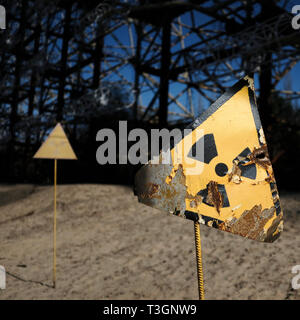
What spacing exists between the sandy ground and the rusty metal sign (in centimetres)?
206

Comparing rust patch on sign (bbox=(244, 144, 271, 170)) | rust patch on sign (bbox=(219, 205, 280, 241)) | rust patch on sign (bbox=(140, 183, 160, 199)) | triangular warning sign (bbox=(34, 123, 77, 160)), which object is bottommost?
rust patch on sign (bbox=(219, 205, 280, 241))

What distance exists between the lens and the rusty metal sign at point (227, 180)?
126 cm

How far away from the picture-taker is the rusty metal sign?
4.15 ft

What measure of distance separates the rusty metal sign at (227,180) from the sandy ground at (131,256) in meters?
2.06

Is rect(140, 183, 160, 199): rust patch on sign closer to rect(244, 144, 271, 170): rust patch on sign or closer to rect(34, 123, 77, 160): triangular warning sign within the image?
rect(244, 144, 271, 170): rust patch on sign

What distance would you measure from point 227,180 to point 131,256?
129 inches

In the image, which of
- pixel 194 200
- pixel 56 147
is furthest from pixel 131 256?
pixel 194 200

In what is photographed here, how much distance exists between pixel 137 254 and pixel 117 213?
1.83 m

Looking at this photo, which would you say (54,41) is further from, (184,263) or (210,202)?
(210,202)

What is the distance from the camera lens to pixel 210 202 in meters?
1.29

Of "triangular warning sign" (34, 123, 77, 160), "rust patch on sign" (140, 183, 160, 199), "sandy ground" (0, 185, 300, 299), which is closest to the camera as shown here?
"rust patch on sign" (140, 183, 160, 199)

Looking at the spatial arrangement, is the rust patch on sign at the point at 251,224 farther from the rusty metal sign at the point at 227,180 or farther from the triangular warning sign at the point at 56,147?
the triangular warning sign at the point at 56,147

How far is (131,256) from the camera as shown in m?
4.21

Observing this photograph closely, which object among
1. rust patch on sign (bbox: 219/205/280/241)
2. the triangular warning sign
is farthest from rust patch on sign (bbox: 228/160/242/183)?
the triangular warning sign
